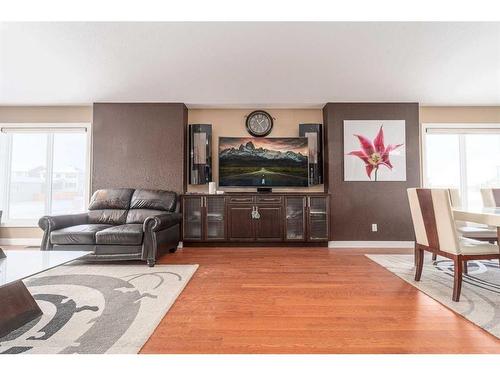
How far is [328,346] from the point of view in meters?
1.46

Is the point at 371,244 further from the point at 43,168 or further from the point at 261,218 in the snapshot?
the point at 43,168

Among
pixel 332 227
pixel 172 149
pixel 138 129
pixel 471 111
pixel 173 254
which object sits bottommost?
pixel 173 254

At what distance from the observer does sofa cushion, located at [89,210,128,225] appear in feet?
12.2

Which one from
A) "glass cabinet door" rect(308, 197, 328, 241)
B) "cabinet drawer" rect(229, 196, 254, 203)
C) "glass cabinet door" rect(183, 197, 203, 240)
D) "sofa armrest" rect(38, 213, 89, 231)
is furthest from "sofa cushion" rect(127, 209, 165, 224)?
"glass cabinet door" rect(308, 197, 328, 241)

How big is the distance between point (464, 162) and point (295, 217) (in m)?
3.30

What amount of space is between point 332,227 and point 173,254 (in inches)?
101

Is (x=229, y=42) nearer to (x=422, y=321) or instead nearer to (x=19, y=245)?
(x=422, y=321)

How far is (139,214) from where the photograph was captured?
3783 millimetres

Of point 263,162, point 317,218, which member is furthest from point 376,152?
point 263,162

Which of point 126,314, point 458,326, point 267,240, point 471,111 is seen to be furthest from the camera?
point 471,111

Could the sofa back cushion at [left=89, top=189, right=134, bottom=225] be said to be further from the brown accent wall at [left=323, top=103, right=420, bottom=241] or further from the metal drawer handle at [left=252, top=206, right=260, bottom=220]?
the brown accent wall at [left=323, top=103, right=420, bottom=241]

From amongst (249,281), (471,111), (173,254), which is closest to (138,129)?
(173,254)

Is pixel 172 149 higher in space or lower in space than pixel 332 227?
higher

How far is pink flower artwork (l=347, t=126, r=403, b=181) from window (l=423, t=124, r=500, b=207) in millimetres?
905
